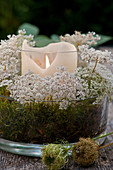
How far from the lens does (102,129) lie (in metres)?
0.63

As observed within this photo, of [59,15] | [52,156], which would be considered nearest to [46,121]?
[52,156]

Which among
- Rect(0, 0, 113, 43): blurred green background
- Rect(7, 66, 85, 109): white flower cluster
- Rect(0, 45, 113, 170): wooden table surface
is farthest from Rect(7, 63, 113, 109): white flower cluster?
Rect(0, 0, 113, 43): blurred green background

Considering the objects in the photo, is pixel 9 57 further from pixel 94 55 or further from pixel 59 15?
pixel 59 15

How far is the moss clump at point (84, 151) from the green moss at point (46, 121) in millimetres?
55

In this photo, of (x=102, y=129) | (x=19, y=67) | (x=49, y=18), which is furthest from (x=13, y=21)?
(x=102, y=129)

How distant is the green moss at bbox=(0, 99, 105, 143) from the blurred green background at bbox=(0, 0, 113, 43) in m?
1.55

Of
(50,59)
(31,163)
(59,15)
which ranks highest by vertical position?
(59,15)

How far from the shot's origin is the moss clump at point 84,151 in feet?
1.66

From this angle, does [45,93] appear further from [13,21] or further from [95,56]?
[13,21]

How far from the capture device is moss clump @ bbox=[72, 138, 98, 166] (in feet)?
1.66

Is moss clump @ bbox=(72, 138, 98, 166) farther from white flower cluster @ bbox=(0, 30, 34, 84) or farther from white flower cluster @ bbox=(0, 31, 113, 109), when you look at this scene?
white flower cluster @ bbox=(0, 30, 34, 84)

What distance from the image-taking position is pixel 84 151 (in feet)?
1.67

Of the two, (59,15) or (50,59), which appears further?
(59,15)

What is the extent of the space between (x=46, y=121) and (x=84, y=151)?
106 millimetres
